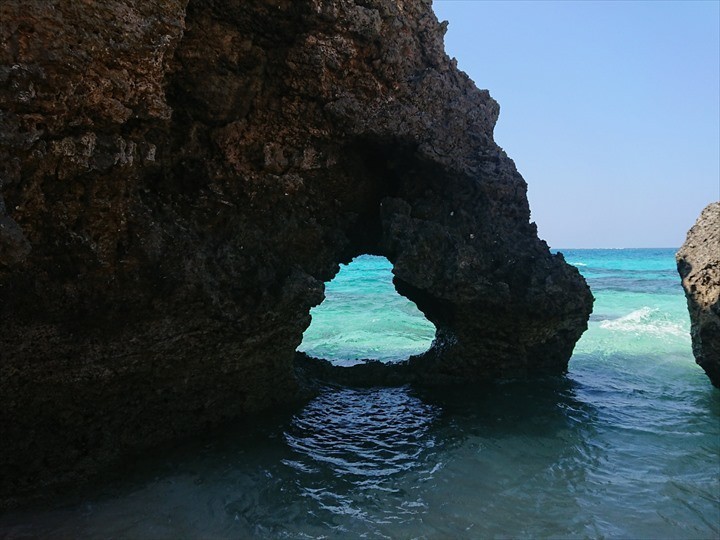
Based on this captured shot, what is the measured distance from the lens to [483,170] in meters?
7.26

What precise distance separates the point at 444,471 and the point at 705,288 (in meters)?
5.45

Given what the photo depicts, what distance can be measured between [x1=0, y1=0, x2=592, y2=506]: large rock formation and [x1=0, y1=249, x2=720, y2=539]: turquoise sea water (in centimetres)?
52

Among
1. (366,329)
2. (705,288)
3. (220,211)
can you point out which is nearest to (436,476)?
(220,211)

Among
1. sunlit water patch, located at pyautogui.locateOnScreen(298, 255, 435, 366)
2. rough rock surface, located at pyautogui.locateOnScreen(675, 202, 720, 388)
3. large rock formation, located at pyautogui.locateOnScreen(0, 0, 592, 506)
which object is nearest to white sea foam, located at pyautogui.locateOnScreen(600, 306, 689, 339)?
rough rock surface, located at pyautogui.locateOnScreen(675, 202, 720, 388)

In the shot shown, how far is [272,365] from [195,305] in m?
1.51

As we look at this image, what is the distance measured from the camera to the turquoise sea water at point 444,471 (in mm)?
4223

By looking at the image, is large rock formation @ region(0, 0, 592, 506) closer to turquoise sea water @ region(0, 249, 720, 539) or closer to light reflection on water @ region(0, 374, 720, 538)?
turquoise sea water @ region(0, 249, 720, 539)

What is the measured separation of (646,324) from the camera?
14328 mm

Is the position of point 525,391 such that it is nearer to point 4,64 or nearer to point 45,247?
point 45,247

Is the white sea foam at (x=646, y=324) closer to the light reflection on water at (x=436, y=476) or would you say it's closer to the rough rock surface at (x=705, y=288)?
the rough rock surface at (x=705, y=288)

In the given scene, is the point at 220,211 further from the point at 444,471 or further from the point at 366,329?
the point at 366,329

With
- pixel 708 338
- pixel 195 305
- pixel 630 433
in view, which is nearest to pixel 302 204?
pixel 195 305

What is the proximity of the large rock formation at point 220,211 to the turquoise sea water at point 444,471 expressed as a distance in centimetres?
52

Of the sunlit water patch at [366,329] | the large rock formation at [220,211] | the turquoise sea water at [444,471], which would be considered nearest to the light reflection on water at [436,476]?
the turquoise sea water at [444,471]
